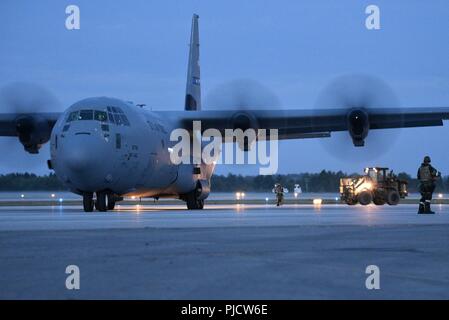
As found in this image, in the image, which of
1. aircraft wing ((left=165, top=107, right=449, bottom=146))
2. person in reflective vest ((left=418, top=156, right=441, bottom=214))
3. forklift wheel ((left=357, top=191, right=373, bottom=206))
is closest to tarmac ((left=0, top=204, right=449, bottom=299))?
person in reflective vest ((left=418, top=156, right=441, bottom=214))

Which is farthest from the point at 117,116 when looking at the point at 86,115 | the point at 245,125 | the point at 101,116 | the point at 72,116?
the point at 245,125

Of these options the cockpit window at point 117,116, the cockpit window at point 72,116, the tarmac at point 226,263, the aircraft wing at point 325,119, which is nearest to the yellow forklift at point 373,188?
the aircraft wing at point 325,119

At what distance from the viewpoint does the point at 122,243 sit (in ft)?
39.3

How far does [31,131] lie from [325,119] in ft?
41.2

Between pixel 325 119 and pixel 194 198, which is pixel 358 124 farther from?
pixel 194 198

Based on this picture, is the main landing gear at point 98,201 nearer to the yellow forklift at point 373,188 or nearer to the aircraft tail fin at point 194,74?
the aircraft tail fin at point 194,74

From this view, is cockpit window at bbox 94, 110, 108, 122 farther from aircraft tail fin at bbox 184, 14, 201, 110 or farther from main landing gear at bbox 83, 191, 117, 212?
aircraft tail fin at bbox 184, 14, 201, 110

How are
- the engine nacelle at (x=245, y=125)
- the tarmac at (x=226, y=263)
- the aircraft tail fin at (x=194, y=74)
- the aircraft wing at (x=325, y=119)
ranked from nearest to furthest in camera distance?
the tarmac at (x=226, y=263) < the aircraft wing at (x=325, y=119) < the engine nacelle at (x=245, y=125) < the aircraft tail fin at (x=194, y=74)

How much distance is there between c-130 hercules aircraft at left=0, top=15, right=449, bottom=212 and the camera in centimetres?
2519

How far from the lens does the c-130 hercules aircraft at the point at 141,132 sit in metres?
25.2

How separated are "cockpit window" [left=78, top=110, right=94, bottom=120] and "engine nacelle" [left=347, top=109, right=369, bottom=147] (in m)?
11.4

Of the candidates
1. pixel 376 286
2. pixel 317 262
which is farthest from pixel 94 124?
pixel 376 286

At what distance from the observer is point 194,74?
41094 mm
